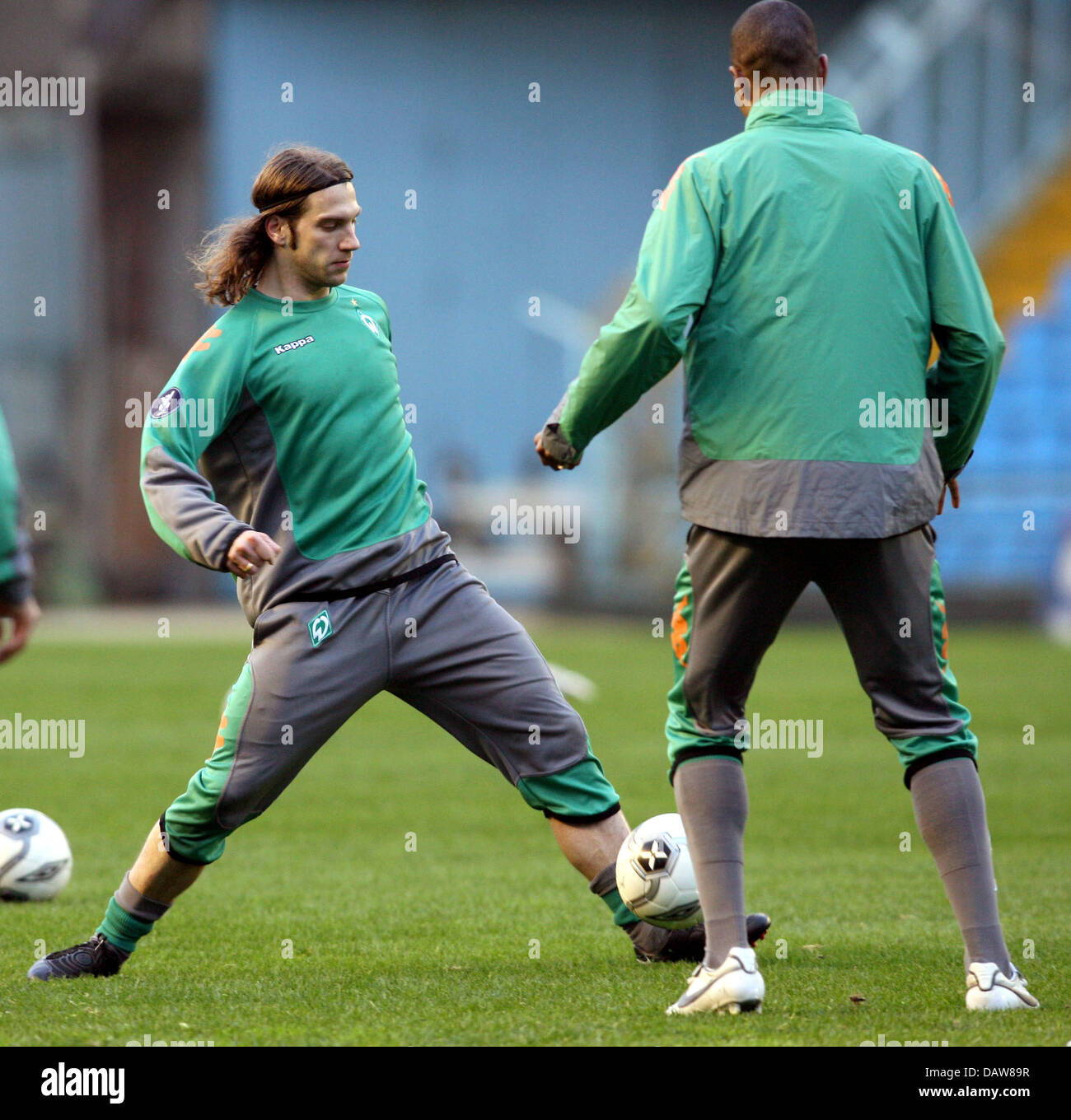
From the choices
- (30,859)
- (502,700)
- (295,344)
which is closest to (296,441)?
(295,344)

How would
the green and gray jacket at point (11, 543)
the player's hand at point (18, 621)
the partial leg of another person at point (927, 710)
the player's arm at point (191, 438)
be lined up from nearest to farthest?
the green and gray jacket at point (11, 543) < the player's hand at point (18, 621) < the partial leg of another person at point (927, 710) < the player's arm at point (191, 438)

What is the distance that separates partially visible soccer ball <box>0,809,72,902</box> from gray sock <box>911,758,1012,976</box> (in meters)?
3.14

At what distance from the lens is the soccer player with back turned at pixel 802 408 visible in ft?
12.7

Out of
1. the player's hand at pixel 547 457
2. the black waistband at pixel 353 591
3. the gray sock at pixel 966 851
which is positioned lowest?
the gray sock at pixel 966 851

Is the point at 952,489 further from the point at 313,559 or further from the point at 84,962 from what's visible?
the point at 84,962

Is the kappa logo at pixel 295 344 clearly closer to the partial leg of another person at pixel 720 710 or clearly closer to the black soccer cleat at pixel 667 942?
the partial leg of another person at pixel 720 710

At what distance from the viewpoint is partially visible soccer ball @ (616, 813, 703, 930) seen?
454 centimetres

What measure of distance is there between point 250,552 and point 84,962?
136 centimetres

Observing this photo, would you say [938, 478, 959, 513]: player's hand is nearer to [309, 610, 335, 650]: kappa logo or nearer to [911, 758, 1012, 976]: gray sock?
[911, 758, 1012, 976]: gray sock

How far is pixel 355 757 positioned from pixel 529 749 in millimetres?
6171

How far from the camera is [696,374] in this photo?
4.04 meters

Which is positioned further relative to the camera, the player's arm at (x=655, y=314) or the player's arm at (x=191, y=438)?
the player's arm at (x=191, y=438)

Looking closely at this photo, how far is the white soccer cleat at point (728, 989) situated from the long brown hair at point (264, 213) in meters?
2.06

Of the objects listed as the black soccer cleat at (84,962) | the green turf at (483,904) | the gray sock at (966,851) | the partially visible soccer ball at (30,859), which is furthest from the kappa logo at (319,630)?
the partially visible soccer ball at (30,859)
